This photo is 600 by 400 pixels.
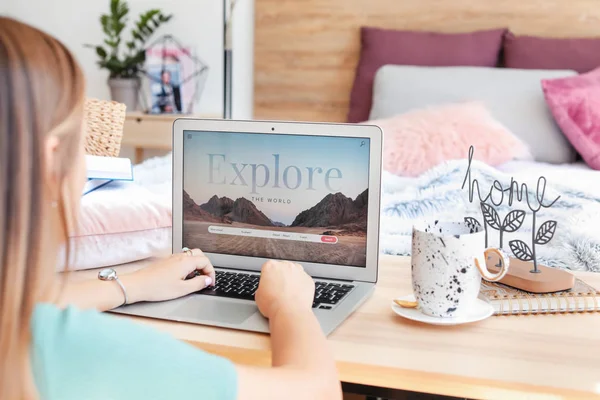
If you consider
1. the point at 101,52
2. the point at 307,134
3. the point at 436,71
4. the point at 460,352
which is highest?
the point at 101,52

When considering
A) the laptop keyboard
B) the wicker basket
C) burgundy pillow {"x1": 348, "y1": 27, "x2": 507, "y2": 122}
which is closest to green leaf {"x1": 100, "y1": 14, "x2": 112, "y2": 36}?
burgundy pillow {"x1": 348, "y1": 27, "x2": 507, "y2": 122}

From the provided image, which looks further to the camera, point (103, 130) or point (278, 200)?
point (103, 130)

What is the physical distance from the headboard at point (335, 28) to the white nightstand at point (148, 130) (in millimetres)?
395

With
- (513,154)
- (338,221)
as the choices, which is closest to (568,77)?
(513,154)

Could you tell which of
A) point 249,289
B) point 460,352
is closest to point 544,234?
point 460,352

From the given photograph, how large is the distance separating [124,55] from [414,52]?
145 centimetres

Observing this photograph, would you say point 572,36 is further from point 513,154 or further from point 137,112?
point 137,112

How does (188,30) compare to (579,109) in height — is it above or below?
above

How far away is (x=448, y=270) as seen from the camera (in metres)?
0.83

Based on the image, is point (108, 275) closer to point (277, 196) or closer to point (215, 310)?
point (215, 310)

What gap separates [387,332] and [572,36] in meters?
2.45

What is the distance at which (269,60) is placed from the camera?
3.36 metres

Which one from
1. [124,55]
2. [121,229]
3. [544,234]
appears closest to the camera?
[544,234]

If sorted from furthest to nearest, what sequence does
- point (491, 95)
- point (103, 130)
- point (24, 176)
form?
point (491, 95), point (103, 130), point (24, 176)
